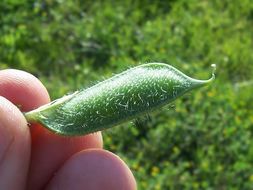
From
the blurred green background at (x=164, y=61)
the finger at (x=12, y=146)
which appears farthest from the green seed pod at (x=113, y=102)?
the blurred green background at (x=164, y=61)

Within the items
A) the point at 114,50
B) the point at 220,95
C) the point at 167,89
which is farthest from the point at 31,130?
the point at 114,50

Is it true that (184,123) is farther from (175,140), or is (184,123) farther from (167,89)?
(167,89)

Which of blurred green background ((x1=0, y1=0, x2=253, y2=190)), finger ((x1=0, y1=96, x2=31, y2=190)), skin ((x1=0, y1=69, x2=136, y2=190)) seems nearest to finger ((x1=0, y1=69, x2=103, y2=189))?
skin ((x1=0, y1=69, x2=136, y2=190))

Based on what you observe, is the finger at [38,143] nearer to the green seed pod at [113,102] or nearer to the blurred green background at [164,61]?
the green seed pod at [113,102]

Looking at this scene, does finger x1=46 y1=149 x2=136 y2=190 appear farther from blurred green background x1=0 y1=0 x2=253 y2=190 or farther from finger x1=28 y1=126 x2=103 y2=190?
blurred green background x1=0 y1=0 x2=253 y2=190

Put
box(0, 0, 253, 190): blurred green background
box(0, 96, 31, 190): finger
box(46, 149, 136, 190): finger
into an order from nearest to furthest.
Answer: box(0, 96, 31, 190): finger, box(46, 149, 136, 190): finger, box(0, 0, 253, 190): blurred green background

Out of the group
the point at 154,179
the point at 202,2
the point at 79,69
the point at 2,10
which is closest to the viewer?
the point at 154,179

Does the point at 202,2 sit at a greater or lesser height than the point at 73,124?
lesser
